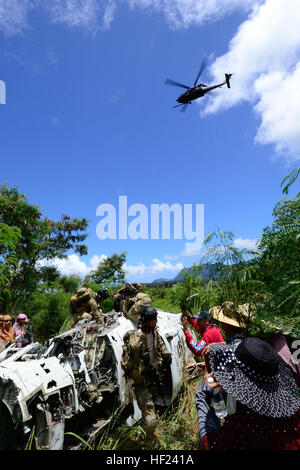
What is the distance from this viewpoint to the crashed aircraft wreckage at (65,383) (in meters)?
3.07

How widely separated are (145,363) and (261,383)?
2.61 metres

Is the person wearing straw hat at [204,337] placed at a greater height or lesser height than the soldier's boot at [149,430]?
greater

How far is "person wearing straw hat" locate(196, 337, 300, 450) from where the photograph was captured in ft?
5.61

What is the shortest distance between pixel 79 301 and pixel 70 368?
9.52ft

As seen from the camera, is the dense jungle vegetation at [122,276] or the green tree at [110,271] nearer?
the dense jungle vegetation at [122,276]

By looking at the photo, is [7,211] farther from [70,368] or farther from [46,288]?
[70,368]

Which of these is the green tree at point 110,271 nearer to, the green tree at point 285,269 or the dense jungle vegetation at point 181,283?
the dense jungle vegetation at point 181,283

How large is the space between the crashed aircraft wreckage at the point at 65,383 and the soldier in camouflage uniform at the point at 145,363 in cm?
25

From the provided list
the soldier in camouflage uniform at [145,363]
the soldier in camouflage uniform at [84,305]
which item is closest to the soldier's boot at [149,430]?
the soldier in camouflage uniform at [145,363]

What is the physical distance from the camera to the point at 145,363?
4102 mm

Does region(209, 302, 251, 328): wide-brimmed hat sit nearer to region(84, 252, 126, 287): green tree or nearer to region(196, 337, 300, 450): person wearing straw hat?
region(196, 337, 300, 450): person wearing straw hat

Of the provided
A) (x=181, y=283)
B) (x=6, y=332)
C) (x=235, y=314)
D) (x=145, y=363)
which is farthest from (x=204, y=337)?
(x=181, y=283)
